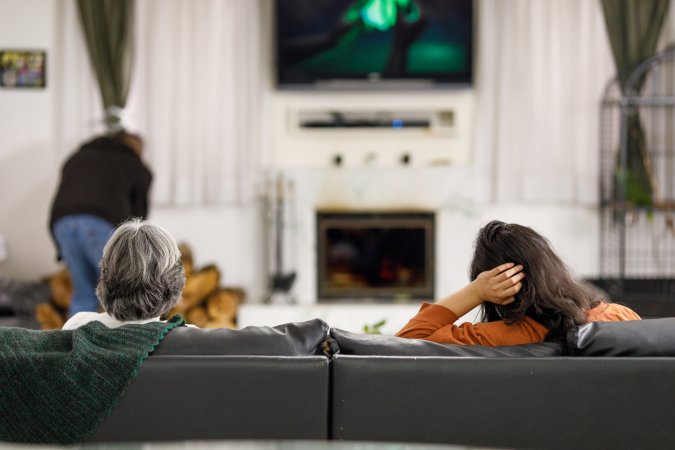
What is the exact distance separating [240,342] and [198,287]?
383 cm

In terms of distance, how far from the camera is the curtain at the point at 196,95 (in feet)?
19.7

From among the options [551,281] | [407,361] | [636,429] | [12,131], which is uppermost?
[12,131]

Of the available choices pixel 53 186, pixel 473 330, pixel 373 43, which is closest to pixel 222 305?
pixel 53 186

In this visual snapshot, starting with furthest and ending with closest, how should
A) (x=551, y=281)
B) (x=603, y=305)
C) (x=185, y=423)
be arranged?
(x=603, y=305), (x=551, y=281), (x=185, y=423)

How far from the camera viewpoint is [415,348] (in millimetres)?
1925

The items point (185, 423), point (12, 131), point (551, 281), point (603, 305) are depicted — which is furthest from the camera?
point (12, 131)

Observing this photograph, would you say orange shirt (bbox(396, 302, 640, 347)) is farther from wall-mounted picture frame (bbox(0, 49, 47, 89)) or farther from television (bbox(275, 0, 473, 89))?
wall-mounted picture frame (bbox(0, 49, 47, 89))

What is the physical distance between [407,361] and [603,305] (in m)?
0.67

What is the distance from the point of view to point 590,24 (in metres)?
5.99

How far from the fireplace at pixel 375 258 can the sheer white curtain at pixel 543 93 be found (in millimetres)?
594

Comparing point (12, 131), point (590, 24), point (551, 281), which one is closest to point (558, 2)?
point (590, 24)

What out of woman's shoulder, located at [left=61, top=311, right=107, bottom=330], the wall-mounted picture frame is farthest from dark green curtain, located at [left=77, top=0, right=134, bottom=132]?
woman's shoulder, located at [left=61, top=311, right=107, bottom=330]

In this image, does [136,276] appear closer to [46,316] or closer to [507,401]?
[507,401]

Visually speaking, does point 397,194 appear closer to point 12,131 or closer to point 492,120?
point 492,120
